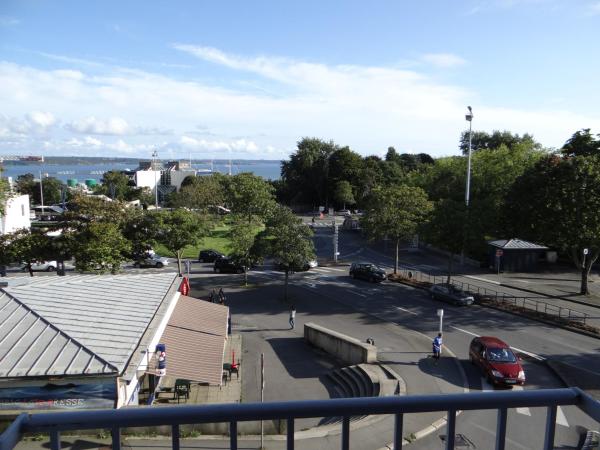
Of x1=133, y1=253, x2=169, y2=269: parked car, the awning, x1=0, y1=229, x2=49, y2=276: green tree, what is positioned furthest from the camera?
x1=133, y1=253, x2=169, y2=269: parked car

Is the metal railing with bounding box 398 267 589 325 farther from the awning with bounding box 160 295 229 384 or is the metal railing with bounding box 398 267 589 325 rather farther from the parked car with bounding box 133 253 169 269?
the parked car with bounding box 133 253 169 269

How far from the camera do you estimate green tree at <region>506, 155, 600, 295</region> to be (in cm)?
2802

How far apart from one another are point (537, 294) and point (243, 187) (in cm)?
3569

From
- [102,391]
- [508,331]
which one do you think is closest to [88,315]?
[102,391]

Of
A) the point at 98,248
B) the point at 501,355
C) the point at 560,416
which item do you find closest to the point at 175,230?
the point at 98,248

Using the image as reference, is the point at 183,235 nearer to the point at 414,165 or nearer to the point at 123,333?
the point at 123,333

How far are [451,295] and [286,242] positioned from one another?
10.9 meters

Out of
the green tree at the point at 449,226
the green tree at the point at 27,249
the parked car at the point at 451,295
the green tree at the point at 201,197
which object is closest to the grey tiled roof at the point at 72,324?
the green tree at the point at 27,249

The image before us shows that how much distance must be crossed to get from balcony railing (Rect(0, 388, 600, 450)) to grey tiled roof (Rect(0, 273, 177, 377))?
11.0 m

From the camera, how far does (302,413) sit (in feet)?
7.97

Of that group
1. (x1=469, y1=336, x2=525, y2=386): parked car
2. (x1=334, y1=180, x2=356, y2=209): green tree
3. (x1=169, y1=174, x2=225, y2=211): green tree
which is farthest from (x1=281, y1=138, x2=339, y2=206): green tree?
(x1=469, y1=336, x2=525, y2=386): parked car

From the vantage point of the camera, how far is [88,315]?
15.6 metres

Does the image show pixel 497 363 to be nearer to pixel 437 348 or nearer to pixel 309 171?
pixel 437 348

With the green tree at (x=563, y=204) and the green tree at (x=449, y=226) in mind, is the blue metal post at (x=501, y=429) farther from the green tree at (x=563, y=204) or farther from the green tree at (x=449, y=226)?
the green tree at (x=449, y=226)
